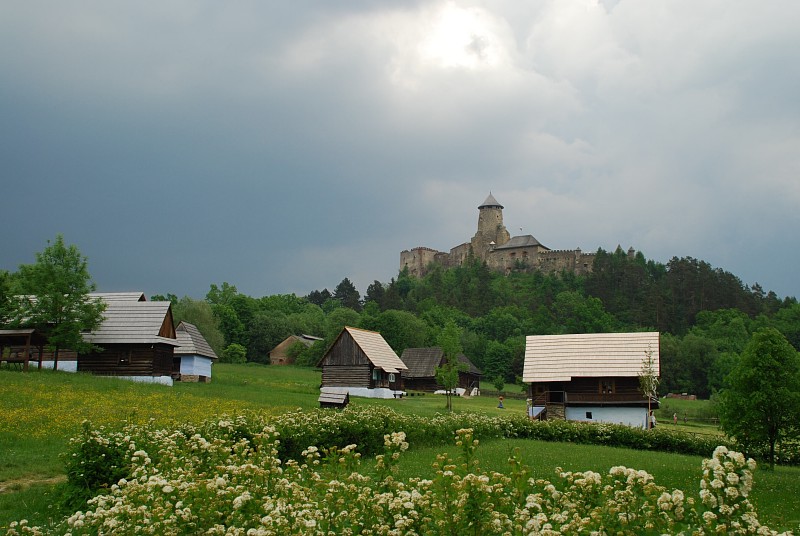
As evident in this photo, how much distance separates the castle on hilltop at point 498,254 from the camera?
157750 mm

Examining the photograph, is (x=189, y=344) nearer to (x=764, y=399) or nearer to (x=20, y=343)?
(x=20, y=343)

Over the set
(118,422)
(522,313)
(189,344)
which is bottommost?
(118,422)

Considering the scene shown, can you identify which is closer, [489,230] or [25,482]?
[25,482]

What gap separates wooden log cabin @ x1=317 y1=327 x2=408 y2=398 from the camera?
172 feet

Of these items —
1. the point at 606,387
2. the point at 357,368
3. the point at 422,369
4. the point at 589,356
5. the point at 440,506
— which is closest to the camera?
the point at 440,506

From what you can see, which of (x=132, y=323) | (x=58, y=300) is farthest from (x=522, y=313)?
(x=58, y=300)

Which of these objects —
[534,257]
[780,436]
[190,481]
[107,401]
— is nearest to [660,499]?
[190,481]

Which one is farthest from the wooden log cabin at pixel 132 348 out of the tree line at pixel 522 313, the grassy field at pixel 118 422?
the tree line at pixel 522 313

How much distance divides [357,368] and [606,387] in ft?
59.7

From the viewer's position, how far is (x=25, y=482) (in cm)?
1606

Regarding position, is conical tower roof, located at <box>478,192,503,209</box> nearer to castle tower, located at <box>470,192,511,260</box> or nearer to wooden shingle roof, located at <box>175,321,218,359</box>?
Answer: castle tower, located at <box>470,192,511,260</box>

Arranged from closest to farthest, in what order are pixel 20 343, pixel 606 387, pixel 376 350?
pixel 20 343 < pixel 606 387 < pixel 376 350

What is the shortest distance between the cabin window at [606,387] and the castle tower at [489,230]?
406ft

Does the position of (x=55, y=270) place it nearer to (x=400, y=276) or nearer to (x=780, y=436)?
(x=780, y=436)
